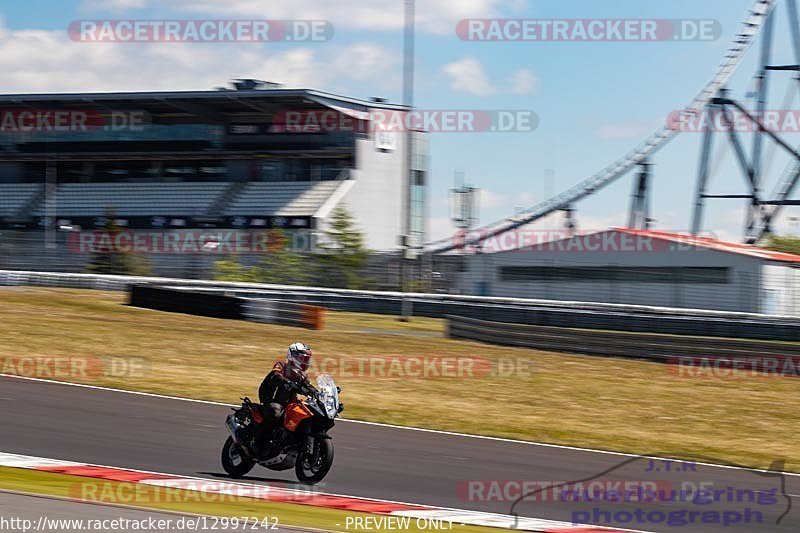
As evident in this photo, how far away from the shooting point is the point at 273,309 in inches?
958

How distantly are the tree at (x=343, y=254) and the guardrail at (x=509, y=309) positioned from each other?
5.75 ft

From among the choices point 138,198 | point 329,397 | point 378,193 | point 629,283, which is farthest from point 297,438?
point 138,198

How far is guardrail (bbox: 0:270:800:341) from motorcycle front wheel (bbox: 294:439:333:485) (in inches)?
776

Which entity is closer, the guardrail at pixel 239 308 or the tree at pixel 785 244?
the guardrail at pixel 239 308

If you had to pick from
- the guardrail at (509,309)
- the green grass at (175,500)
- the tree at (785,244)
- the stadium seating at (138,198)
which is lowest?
the green grass at (175,500)

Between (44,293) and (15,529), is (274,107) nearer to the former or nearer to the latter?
(44,293)

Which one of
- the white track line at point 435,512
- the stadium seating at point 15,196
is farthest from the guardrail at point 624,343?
the stadium seating at point 15,196

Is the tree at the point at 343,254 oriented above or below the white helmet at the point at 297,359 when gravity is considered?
above

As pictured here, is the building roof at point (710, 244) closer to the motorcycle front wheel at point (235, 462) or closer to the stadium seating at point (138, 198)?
the stadium seating at point (138, 198)

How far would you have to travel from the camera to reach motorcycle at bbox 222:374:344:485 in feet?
25.7

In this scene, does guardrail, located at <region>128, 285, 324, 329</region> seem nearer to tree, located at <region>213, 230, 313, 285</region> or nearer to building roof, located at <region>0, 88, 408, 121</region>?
tree, located at <region>213, 230, 313, 285</region>

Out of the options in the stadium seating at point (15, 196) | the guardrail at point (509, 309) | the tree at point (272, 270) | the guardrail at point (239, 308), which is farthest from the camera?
the stadium seating at point (15, 196)

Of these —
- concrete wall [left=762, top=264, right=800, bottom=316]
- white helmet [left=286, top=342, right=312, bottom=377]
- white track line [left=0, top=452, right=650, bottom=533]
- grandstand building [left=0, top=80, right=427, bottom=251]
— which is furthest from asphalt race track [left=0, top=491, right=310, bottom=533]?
grandstand building [left=0, top=80, right=427, bottom=251]

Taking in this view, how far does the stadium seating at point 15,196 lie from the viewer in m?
48.2
